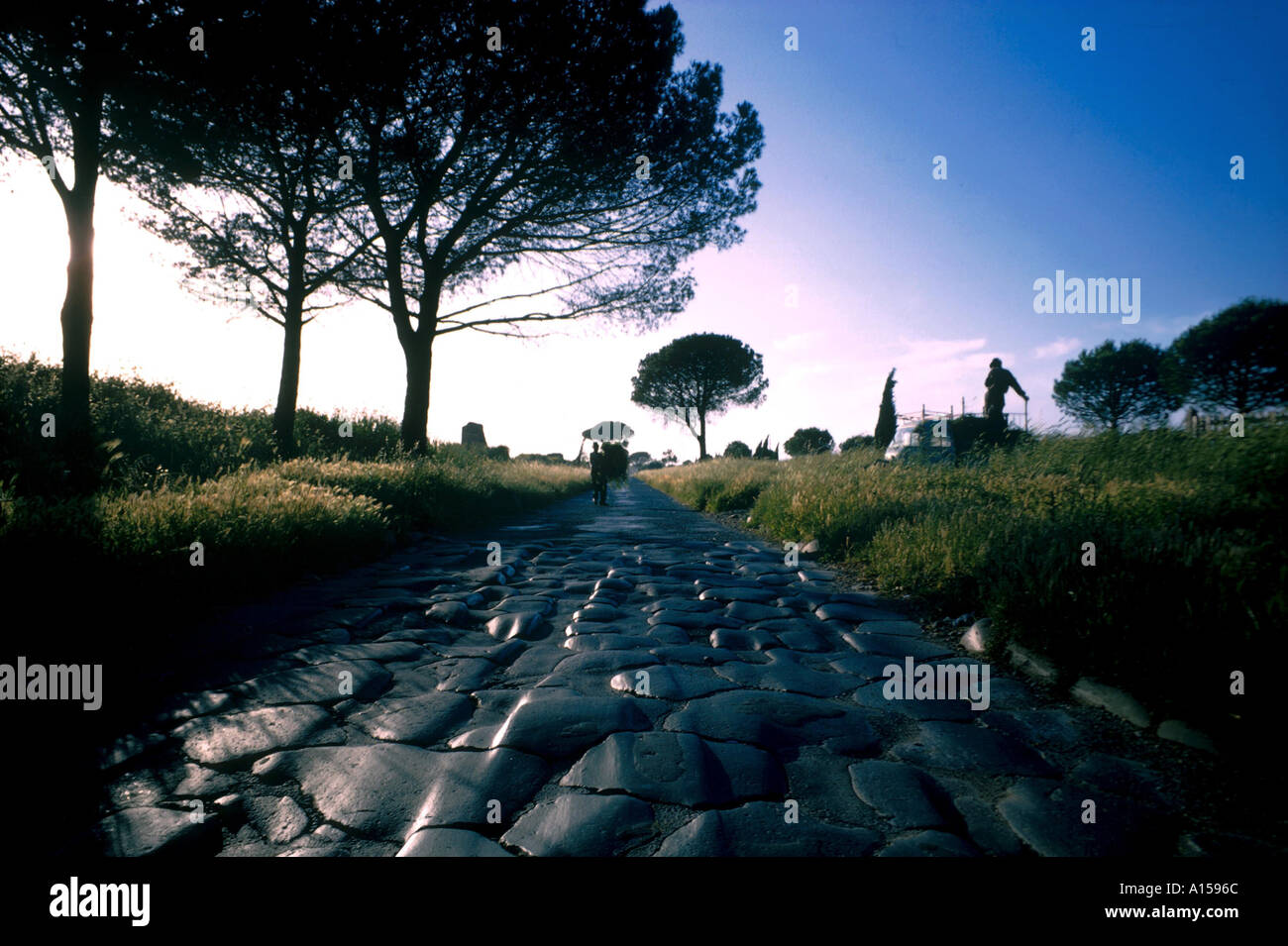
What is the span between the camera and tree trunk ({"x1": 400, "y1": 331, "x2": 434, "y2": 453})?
13648mm

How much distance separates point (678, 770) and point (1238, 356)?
43.8m

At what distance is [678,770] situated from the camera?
200cm

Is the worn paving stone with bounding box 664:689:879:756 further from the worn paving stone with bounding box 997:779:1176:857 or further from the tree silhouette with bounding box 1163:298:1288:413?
the tree silhouette with bounding box 1163:298:1288:413

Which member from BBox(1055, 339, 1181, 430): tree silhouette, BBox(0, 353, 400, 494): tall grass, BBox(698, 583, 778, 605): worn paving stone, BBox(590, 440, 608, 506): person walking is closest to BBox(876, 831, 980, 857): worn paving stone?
BBox(698, 583, 778, 605): worn paving stone

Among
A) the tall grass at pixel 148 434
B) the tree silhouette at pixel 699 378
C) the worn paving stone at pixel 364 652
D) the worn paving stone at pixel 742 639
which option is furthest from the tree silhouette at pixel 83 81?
the tree silhouette at pixel 699 378

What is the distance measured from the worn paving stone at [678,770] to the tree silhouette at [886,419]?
20.7 metres

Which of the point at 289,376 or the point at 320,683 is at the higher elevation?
the point at 289,376

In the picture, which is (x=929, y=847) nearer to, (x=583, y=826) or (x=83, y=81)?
(x=583, y=826)

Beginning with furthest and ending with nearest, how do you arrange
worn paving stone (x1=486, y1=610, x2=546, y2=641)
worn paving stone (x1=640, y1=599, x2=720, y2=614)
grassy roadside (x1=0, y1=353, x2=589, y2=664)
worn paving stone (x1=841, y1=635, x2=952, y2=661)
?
worn paving stone (x1=640, y1=599, x2=720, y2=614) < worn paving stone (x1=486, y1=610, x2=546, y2=641) < worn paving stone (x1=841, y1=635, x2=952, y2=661) < grassy roadside (x1=0, y1=353, x2=589, y2=664)

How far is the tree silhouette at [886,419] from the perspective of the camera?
68.9ft

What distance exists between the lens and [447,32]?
10.4 meters

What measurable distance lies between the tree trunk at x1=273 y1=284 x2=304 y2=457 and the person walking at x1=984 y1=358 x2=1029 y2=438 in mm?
15883

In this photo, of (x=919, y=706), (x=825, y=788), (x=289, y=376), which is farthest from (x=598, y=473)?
(x=825, y=788)

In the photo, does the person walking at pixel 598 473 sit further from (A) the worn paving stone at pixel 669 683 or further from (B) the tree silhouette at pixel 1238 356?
(B) the tree silhouette at pixel 1238 356
